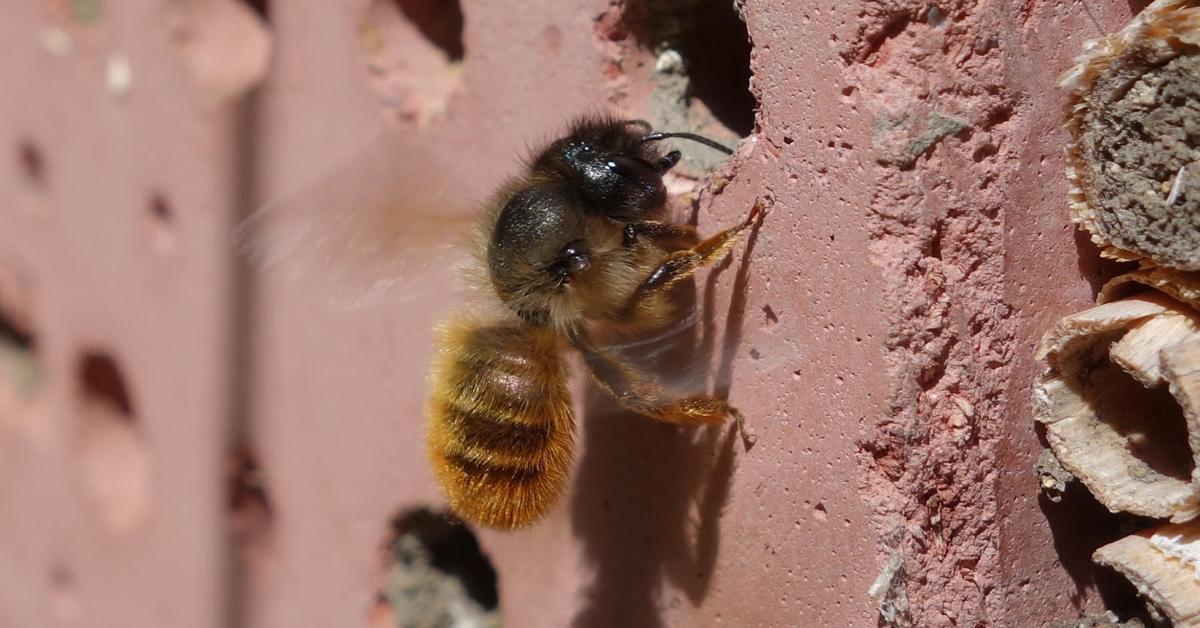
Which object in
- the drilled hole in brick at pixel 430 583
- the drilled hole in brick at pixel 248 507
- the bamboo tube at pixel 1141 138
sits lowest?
the drilled hole in brick at pixel 248 507

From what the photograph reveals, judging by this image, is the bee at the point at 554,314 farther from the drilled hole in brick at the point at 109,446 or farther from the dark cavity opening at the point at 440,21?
the drilled hole in brick at the point at 109,446

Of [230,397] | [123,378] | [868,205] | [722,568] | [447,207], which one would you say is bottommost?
[123,378]

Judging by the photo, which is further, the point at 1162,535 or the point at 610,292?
the point at 610,292

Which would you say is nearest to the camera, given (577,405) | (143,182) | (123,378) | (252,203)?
(577,405)

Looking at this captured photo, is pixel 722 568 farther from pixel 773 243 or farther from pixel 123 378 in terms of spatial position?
pixel 123 378

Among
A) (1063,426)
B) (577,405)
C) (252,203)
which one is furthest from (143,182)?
(1063,426)

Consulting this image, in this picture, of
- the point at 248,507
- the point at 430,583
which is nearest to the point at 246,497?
the point at 248,507

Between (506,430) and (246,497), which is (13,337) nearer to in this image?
(246,497)

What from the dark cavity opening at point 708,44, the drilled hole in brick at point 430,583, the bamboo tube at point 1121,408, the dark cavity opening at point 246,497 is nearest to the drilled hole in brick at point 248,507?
the dark cavity opening at point 246,497

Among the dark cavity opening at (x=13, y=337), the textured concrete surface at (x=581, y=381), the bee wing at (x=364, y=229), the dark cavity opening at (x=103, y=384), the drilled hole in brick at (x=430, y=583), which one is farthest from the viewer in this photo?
the dark cavity opening at (x=13, y=337)
